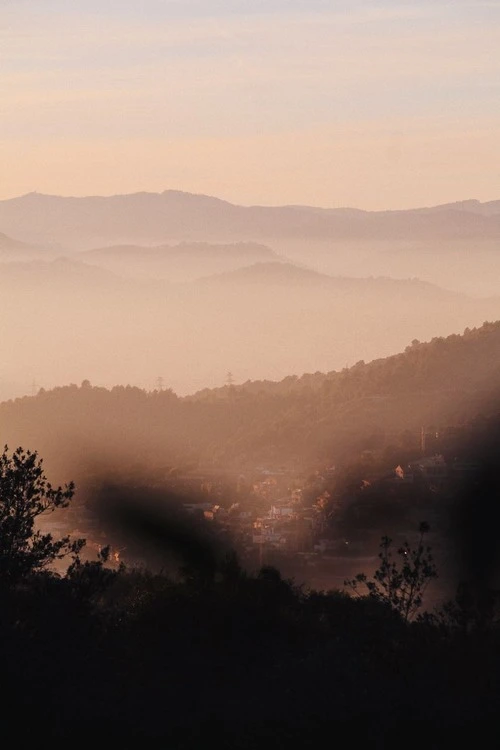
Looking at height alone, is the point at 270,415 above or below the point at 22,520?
above

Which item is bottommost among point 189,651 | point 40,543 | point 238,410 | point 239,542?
point 189,651

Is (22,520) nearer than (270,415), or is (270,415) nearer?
(22,520)

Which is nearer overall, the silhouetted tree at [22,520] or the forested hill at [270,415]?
the silhouetted tree at [22,520]

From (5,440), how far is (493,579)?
62509 mm

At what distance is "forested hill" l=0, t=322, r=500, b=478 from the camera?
322ft

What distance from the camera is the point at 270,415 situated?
382 feet

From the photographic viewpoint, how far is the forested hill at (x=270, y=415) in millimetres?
98125

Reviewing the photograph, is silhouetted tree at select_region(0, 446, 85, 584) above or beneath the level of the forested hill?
beneath

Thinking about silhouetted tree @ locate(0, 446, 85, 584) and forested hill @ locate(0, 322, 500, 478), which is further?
forested hill @ locate(0, 322, 500, 478)

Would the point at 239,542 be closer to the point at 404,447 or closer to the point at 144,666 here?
the point at 404,447

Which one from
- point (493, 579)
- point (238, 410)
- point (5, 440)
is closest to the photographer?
point (493, 579)

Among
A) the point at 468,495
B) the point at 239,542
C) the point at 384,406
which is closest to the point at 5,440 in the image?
the point at 384,406

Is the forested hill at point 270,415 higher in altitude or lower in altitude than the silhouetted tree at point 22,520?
higher

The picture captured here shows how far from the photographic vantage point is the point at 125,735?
61.4ft
